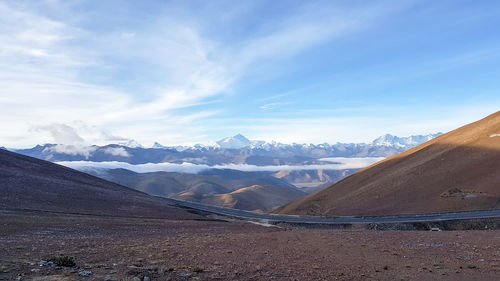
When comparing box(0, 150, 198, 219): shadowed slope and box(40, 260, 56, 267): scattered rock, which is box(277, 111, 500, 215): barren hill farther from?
box(40, 260, 56, 267): scattered rock

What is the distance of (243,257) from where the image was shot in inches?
807

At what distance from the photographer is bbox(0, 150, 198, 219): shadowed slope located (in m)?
50.4

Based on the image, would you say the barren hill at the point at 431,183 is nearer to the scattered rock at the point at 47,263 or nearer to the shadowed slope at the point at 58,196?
the shadowed slope at the point at 58,196

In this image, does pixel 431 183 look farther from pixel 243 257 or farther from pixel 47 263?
pixel 47 263

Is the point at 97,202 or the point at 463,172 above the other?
the point at 463,172

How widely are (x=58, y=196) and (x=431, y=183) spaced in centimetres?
7280

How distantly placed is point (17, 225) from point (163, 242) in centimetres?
1577

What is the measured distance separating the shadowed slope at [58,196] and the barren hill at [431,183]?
3705 cm

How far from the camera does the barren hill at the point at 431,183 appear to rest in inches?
2474

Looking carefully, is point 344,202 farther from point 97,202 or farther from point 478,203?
point 97,202

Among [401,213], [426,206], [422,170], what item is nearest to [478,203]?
[426,206]

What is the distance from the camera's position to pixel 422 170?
8044 cm

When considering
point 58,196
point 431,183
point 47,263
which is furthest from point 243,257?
point 431,183

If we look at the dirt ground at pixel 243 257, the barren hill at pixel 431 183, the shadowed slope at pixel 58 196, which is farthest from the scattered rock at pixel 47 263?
the barren hill at pixel 431 183
